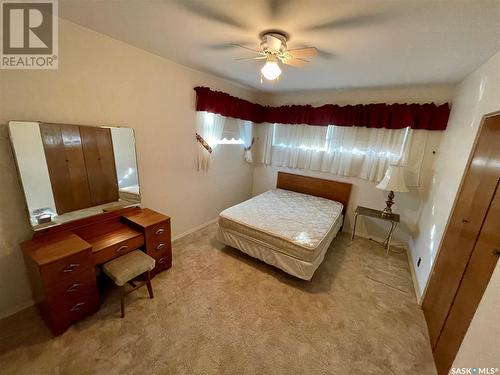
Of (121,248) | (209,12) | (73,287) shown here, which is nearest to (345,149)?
(209,12)

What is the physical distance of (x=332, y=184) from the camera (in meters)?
3.75

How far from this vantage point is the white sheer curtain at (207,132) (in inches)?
122

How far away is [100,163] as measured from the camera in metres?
2.12

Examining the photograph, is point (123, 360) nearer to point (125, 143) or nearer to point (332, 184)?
point (125, 143)

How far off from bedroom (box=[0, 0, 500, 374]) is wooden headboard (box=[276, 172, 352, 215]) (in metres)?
0.57

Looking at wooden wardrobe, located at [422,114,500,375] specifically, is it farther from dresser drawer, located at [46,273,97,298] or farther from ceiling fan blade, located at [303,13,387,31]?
dresser drawer, located at [46,273,97,298]

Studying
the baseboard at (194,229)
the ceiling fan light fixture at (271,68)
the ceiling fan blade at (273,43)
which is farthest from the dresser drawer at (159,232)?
the ceiling fan blade at (273,43)

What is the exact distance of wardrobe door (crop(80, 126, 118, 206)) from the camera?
1997mm

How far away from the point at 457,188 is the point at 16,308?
13.7 ft

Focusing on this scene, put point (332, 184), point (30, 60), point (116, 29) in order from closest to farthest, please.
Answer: point (30, 60), point (116, 29), point (332, 184)

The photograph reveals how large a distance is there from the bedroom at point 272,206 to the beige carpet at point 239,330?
0.5 inches

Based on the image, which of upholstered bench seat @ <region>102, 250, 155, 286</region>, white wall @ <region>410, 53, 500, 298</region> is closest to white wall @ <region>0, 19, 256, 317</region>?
upholstered bench seat @ <region>102, 250, 155, 286</region>

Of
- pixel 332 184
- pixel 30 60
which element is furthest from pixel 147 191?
pixel 332 184

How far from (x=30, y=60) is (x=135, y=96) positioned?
2.69 feet
